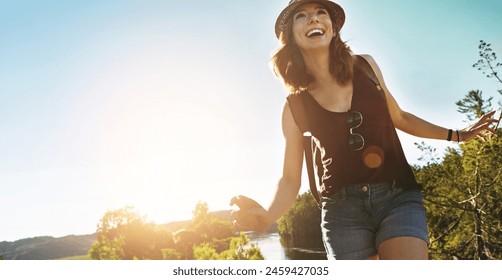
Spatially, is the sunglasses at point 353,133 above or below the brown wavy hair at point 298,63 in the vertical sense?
below

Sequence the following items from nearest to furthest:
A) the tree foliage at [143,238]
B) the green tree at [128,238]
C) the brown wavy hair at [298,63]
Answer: the brown wavy hair at [298,63] < the tree foliage at [143,238] < the green tree at [128,238]

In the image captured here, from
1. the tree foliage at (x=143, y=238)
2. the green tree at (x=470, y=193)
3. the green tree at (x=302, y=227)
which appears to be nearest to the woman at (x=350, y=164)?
the green tree at (x=470, y=193)

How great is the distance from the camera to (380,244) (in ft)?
6.02

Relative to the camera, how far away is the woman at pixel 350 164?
1839mm

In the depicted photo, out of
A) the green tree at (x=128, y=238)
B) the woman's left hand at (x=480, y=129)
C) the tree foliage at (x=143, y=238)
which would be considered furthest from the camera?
the green tree at (x=128, y=238)

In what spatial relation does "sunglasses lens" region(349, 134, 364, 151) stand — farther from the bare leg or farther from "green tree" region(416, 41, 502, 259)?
"green tree" region(416, 41, 502, 259)

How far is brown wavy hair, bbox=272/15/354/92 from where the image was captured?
220cm

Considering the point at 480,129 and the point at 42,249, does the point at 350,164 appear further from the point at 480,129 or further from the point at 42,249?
the point at 42,249

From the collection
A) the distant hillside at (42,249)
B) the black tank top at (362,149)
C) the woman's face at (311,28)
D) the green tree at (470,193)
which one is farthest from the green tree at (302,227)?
the black tank top at (362,149)

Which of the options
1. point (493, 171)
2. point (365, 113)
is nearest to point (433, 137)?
point (365, 113)

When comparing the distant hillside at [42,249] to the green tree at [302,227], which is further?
the green tree at [302,227]

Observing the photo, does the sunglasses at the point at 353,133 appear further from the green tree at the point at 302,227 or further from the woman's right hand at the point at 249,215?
the green tree at the point at 302,227

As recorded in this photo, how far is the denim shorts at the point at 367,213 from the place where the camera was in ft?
6.00

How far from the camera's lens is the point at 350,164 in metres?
1.90
